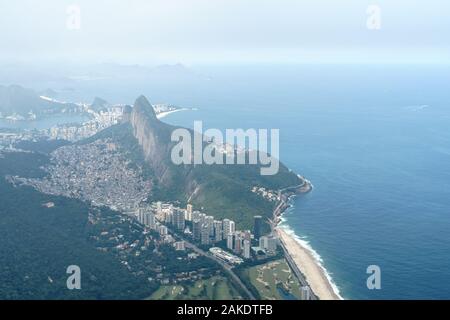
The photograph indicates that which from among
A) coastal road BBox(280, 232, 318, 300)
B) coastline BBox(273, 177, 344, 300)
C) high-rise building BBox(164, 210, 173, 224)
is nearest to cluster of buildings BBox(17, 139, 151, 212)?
high-rise building BBox(164, 210, 173, 224)

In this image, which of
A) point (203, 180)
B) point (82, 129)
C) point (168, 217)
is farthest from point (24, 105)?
point (168, 217)

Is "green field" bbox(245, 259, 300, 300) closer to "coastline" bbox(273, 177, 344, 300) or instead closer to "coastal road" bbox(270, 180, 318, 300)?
"coastal road" bbox(270, 180, 318, 300)

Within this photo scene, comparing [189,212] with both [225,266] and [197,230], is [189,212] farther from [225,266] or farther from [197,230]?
[225,266]

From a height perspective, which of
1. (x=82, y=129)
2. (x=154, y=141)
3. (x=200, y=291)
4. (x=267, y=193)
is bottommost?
(x=200, y=291)

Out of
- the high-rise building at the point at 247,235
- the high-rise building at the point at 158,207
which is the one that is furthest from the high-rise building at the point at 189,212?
the high-rise building at the point at 247,235

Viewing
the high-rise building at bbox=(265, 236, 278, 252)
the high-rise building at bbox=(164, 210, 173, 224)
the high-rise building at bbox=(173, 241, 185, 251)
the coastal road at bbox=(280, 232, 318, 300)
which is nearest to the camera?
the coastal road at bbox=(280, 232, 318, 300)

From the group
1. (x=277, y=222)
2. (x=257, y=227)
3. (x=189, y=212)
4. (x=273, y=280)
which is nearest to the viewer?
(x=273, y=280)
